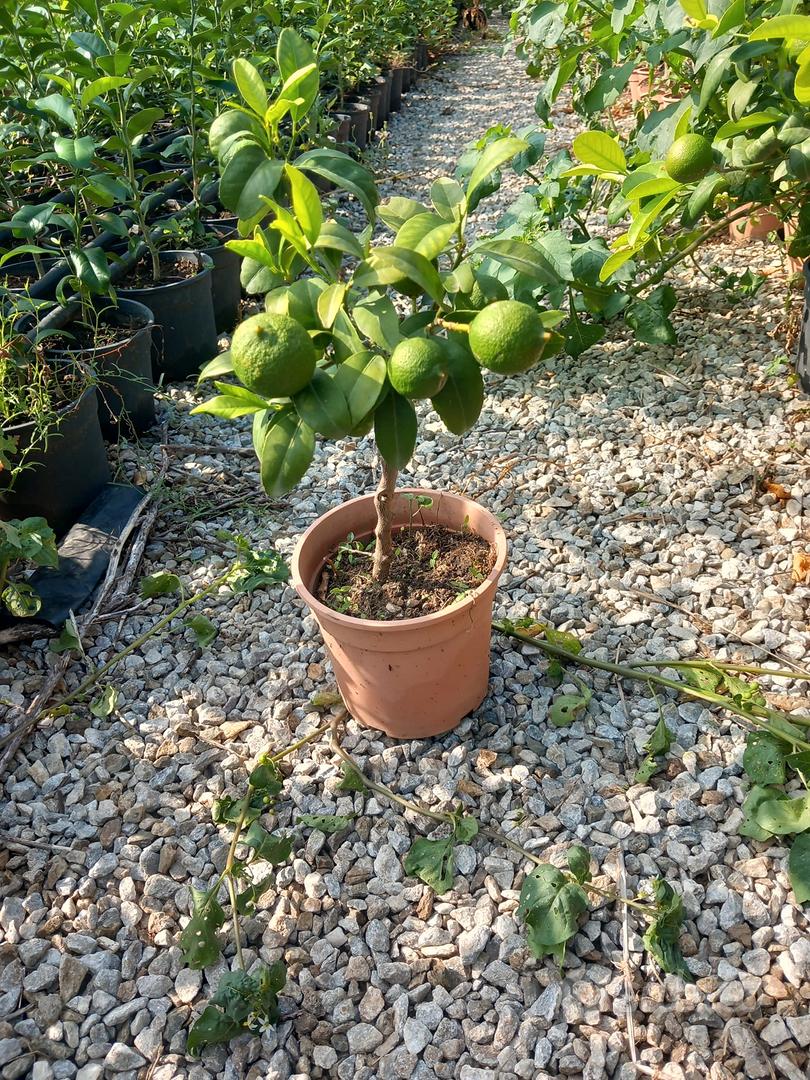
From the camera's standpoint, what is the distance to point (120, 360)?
2678 mm

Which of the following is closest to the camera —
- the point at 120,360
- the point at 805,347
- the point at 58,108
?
the point at 58,108

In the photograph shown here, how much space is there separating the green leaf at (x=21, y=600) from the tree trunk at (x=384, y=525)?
838mm

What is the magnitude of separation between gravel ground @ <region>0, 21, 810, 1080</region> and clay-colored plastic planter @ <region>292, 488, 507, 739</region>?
0.26 feet

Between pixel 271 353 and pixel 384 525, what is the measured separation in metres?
0.63

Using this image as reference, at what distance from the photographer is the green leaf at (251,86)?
50.9 inches

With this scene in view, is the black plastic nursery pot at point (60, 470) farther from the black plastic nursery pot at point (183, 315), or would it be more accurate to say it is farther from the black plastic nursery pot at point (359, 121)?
the black plastic nursery pot at point (359, 121)

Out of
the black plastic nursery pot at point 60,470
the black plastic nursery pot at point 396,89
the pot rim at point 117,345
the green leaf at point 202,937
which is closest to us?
the green leaf at point 202,937

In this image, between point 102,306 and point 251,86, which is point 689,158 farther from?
point 102,306

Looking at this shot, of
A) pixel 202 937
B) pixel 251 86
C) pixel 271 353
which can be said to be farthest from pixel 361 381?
pixel 202 937

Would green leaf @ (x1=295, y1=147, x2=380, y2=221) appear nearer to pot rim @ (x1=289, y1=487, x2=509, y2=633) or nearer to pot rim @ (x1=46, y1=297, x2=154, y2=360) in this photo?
pot rim @ (x1=289, y1=487, x2=509, y2=633)

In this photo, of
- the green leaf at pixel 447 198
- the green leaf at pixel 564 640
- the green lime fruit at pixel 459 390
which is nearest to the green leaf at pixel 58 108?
the green leaf at pixel 447 198

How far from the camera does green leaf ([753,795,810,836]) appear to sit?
4.95 ft

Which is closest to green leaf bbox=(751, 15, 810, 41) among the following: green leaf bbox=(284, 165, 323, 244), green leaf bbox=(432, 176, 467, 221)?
green leaf bbox=(432, 176, 467, 221)

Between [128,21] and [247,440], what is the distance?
4.44ft
